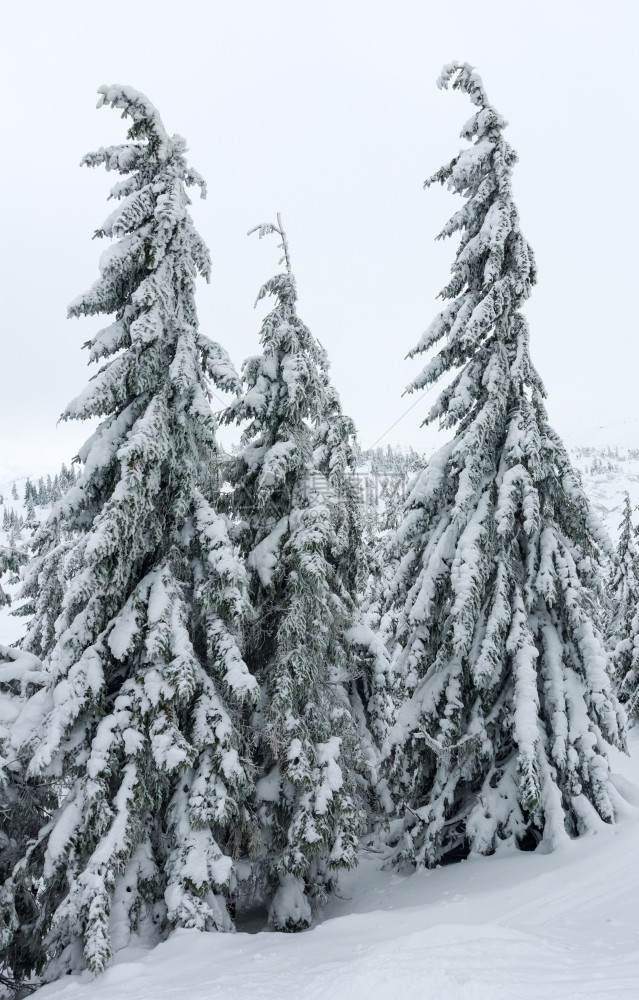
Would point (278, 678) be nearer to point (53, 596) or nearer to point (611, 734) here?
point (611, 734)

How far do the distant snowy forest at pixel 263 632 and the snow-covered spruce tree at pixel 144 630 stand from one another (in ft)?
0.14

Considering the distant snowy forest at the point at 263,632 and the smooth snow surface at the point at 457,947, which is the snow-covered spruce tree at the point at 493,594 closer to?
the distant snowy forest at the point at 263,632

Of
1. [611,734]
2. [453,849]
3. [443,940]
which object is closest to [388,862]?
[453,849]

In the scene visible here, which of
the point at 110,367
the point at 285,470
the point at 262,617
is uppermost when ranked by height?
the point at 110,367

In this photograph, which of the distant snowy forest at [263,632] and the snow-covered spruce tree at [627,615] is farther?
the snow-covered spruce tree at [627,615]

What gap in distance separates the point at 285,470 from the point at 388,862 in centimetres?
808

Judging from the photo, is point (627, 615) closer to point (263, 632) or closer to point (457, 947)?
point (263, 632)

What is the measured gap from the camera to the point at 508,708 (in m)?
9.80

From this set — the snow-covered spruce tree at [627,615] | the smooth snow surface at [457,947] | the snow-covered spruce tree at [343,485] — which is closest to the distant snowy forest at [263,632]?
the smooth snow surface at [457,947]

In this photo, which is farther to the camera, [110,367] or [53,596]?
[53,596]

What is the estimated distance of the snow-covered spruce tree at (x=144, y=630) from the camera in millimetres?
8031

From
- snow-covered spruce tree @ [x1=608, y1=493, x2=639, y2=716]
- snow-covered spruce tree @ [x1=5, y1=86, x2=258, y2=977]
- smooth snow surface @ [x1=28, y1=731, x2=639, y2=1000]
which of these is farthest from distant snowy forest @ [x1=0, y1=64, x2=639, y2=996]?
snow-covered spruce tree @ [x1=608, y1=493, x2=639, y2=716]

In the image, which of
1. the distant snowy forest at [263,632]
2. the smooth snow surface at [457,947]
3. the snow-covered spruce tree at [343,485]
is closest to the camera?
the smooth snow surface at [457,947]

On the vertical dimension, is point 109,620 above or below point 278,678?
above
